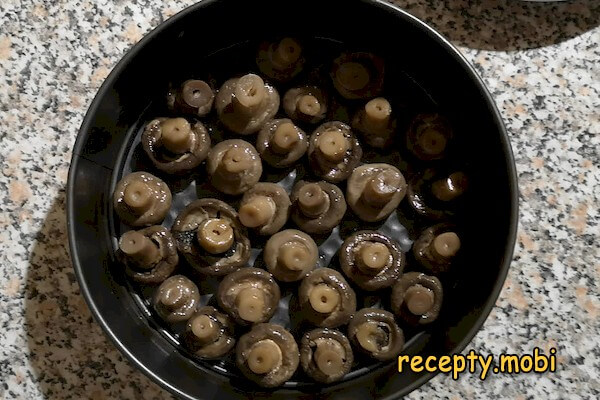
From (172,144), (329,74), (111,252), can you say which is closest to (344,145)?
(329,74)

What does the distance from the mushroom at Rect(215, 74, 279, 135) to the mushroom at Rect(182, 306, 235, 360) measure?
0.25 metres

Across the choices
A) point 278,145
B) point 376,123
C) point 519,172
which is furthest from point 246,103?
Answer: point 519,172

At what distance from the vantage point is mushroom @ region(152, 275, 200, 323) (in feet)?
3.04

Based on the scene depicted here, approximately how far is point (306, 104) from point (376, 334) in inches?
12.5

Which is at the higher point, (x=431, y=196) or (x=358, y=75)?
(x=358, y=75)

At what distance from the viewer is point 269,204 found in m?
0.94

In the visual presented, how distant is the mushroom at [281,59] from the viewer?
0.96 m

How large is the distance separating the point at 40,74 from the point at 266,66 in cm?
32

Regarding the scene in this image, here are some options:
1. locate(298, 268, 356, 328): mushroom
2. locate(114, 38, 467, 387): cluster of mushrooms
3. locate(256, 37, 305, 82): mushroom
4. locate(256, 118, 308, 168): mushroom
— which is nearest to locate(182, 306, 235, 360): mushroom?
locate(114, 38, 467, 387): cluster of mushrooms

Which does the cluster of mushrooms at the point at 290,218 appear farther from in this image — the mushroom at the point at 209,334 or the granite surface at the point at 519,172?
the granite surface at the point at 519,172

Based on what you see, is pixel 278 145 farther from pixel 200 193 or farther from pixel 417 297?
pixel 417 297

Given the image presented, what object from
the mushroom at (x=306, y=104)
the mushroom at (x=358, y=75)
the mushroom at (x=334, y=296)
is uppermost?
the mushroom at (x=358, y=75)

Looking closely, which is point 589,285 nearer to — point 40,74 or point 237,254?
point 237,254

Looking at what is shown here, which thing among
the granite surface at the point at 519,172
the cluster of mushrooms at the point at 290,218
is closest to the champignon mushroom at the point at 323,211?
the cluster of mushrooms at the point at 290,218
